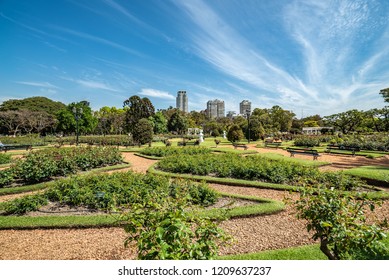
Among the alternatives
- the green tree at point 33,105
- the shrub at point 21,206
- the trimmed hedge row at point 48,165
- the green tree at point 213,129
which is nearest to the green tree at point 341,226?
the shrub at point 21,206

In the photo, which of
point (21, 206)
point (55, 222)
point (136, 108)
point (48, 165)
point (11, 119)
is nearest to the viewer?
point (55, 222)

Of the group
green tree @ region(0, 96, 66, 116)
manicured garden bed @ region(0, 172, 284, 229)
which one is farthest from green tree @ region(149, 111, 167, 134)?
manicured garden bed @ region(0, 172, 284, 229)

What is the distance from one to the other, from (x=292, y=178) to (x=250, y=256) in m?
5.95

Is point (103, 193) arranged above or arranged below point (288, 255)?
above

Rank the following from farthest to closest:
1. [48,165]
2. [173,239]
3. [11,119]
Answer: [11,119] → [48,165] → [173,239]

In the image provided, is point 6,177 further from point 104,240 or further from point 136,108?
point 136,108

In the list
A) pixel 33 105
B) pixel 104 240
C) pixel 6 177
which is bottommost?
pixel 104 240

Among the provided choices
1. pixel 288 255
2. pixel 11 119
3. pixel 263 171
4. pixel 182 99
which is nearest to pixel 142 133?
pixel 263 171

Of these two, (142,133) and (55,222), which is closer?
(55,222)

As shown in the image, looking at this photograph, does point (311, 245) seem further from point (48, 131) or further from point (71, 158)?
point (48, 131)

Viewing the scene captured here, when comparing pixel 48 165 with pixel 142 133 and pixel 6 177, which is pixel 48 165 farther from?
pixel 142 133

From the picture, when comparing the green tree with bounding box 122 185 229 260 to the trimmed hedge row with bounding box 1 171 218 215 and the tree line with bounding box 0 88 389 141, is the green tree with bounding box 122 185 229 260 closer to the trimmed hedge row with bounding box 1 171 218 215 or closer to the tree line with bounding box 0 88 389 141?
the trimmed hedge row with bounding box 1 171 218 215
